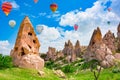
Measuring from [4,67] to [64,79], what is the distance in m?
13.2

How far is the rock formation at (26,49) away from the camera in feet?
201

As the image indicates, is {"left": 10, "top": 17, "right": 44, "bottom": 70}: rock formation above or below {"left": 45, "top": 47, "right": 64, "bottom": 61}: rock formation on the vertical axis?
below

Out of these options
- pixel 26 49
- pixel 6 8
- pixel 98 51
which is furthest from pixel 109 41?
pixel 6 8

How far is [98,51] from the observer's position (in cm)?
9131

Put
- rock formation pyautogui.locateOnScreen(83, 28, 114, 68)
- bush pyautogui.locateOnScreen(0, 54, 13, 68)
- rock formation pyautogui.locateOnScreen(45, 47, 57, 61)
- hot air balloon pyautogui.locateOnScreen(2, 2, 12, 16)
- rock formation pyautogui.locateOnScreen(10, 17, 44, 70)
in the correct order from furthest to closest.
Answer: rock formation pyautogui.locateOnScreen(45, 47, 57, 61), rock formation pyautogui.locateOnScreen(83, 28, 114, 68), rock formation pyautogui.locateOnScreen(10, 17, 44, 70), bush pyautogui.locateOnScreen(0, 54, 13, 68), hot air balloon pyautogui.locateOnScreen(2, 2, 12, 16)

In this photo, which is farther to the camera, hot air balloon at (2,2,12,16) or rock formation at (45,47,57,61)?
rock formation at (45,47,57,61)

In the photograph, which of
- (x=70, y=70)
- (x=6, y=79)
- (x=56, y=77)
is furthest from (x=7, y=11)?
(x=70, y=70)

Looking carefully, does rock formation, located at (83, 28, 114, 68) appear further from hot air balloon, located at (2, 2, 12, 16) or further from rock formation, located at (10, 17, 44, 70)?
hot air balloon, located at (2, 2, 12, 16)

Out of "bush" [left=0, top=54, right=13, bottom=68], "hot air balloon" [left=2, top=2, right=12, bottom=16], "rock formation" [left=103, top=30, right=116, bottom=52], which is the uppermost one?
"rock formation" [left=103, top=30, right=116, bottom=52]

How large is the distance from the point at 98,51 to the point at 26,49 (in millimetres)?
34173

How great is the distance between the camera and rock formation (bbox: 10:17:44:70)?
61406 mm

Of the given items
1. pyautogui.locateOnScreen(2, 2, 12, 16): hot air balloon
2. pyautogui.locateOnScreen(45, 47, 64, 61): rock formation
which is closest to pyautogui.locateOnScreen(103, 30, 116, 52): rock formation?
pyautogui.locateOnScreen(45, 47, 64, 61): rock formation

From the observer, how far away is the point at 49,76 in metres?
60.1

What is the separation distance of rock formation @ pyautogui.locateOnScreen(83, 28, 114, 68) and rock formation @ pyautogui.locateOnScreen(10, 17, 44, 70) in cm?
2584
